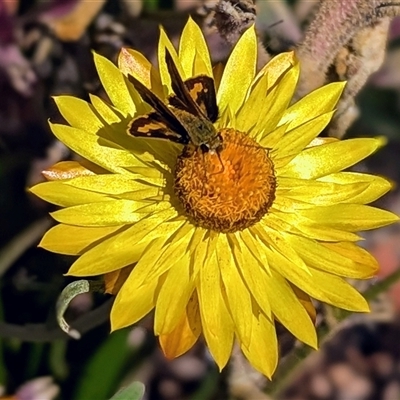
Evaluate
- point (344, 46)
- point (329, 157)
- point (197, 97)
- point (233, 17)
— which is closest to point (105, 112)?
point (197, 97)

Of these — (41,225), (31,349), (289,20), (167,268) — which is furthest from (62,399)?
(289,20)

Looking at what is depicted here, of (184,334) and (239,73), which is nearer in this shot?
(184,334)

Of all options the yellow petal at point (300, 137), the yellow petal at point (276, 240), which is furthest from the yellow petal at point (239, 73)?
the yellow petal at point (276, 240)

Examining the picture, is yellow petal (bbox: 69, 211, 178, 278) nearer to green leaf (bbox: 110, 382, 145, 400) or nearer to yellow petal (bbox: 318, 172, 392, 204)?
green leaf (bbox: 110, 382, 145, 400)

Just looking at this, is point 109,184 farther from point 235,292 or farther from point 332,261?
point 332,261

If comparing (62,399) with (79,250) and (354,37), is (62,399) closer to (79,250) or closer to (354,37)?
(79,250)

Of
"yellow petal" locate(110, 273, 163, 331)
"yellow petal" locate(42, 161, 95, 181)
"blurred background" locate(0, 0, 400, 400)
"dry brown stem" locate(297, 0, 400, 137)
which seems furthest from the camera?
"blurred background" locate(0, 0, 400, 400)

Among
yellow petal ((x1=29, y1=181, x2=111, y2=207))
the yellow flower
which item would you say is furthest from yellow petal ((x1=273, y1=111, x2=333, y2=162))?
yellow petal ((x1=29, y1=181, x2=111, y2=207))

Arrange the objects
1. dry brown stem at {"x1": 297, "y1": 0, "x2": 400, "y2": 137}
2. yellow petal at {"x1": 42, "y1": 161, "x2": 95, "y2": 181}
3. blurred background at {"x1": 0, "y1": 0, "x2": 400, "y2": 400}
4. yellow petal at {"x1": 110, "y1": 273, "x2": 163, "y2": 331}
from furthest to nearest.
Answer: blurred background at {"x1": 0, "y1": 0, "x2": 400, "y2": 400} → dry brown stem at {"x1": 297, "y1": 0, "x2": 400, "y2": 137} → yellow petal at {"x1": 42, "y1": 161, "x2": 95, "y2": 181} → yellow petal at {"x1": 110, "y1": 273, "x2": 163, "y2": 331}
